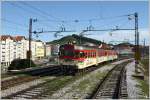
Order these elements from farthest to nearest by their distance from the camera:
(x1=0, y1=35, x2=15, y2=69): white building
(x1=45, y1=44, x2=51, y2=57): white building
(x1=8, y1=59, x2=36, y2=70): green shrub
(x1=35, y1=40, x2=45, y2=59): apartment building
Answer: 1. (x1=45, y1=44, x2=51, y2=57): white building
2. (x1=35, y1=40, x2=45, y2=59): apartment building
3. (x1=0, y1=35, x2=15, y2=69): white building
4. (x1=8, y1=59, x2=36, y2=70): green shrub

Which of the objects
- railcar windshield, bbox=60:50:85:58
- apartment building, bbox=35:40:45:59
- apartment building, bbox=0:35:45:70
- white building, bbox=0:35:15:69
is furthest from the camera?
apartment building, bbox=35:40:45:59

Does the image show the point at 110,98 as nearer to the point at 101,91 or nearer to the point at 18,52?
the point at 101,91

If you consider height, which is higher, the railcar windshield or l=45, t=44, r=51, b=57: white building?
the railcar windshield

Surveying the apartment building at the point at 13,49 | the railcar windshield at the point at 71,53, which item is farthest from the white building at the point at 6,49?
the railcar windshield at the point at 71,53

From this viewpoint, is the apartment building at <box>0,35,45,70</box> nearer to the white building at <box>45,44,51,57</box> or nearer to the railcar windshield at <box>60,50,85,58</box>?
the white building at <box>45,44,51,57</box>

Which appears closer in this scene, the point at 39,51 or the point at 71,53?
the point at 71,53

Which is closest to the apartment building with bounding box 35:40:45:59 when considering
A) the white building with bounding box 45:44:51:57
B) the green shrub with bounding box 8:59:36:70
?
the white building with bounding box 45:44:51:57

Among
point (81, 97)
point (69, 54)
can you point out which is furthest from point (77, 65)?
point (81, 97)

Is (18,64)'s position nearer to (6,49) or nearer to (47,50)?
(6,49)

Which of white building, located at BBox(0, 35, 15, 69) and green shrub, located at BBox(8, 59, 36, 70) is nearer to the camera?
green shrub, located at BBox(8, 59, 36, 70)

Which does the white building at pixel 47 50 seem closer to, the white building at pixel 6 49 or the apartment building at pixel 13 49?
the apartment building at pixel 13 49

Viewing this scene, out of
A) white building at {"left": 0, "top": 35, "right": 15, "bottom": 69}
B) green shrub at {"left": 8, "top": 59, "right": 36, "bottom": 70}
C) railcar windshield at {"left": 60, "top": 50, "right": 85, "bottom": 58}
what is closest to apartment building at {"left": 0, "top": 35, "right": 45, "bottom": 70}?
white building at {"left": 0, "top": 35, "right": 15, "bottom": 69}

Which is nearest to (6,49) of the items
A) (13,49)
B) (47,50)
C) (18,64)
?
(13,49)

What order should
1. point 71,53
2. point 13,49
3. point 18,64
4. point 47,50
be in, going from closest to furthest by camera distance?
point 71,53 < point 18,64 < point 13,49 < point 47,50
